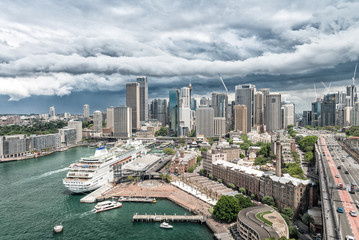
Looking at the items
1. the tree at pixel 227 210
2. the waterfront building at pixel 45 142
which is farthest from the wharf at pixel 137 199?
the waterfront building at pixel 45 142

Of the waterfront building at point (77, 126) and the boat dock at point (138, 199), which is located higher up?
the waterfront building at point (77, 126)

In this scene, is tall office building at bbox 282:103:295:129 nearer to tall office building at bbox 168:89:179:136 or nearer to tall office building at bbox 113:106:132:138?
tall office building at bbox 168:89:179:136

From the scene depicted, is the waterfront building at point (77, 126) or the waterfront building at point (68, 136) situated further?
the waterfront building at point (77, 126)

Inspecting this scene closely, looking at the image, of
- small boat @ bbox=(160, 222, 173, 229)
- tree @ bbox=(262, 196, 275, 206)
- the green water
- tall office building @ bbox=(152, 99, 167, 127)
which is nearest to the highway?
tree @ bbox=(262, 196, 275, 206)

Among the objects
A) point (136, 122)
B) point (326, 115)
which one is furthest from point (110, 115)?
point (326, 115)

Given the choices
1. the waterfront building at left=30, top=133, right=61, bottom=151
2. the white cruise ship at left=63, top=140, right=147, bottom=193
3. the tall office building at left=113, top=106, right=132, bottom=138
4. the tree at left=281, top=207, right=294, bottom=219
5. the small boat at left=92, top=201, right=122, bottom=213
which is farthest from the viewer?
the tall office building at left=113, top=106, right=132, bottom=138

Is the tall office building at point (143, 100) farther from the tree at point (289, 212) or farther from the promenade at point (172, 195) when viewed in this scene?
the tree at point (289, 212)
